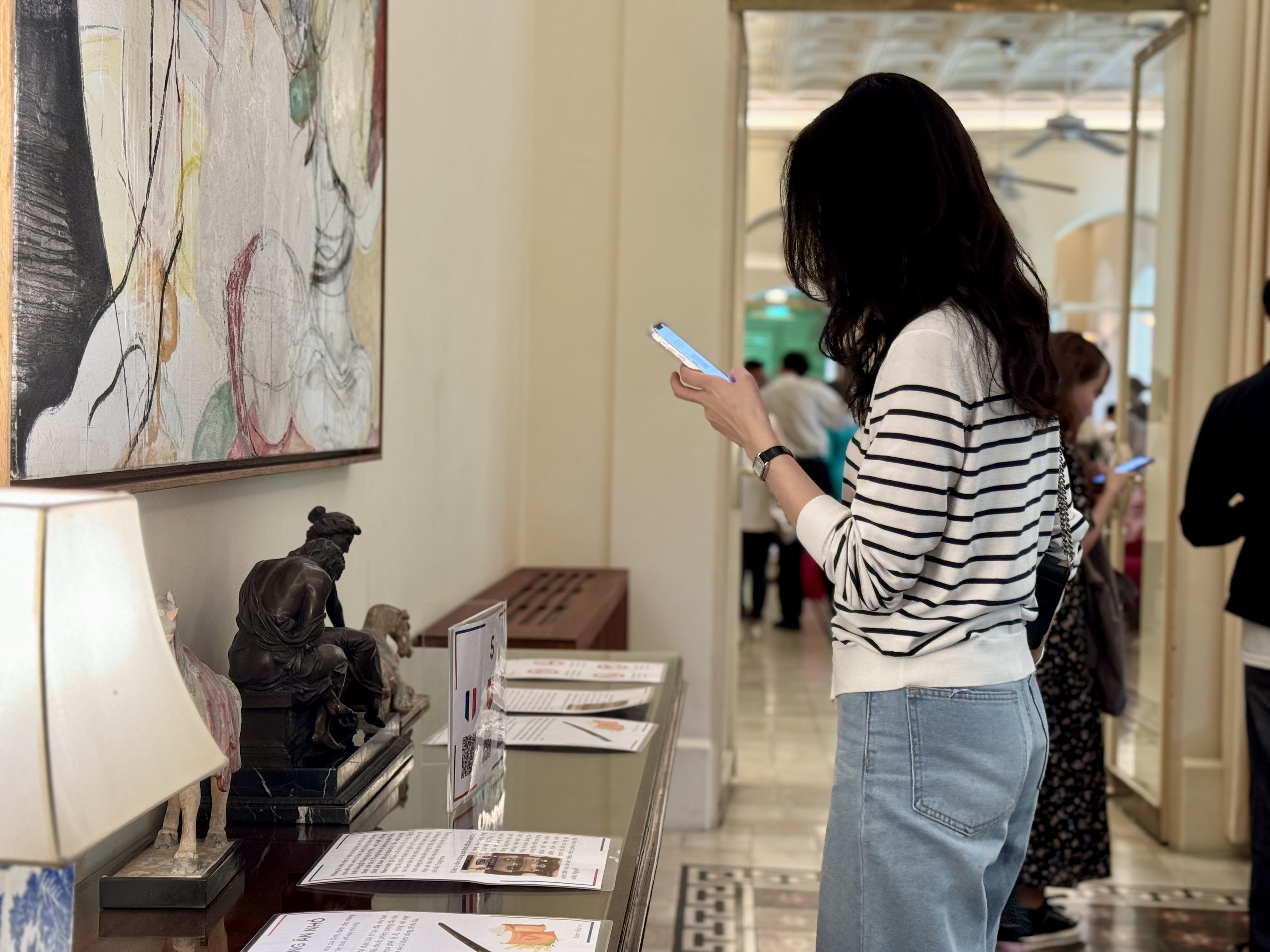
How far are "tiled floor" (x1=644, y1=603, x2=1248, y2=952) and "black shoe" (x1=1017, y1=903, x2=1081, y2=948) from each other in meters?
0.13

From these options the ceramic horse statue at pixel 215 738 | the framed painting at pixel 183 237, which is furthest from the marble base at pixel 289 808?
the framed painting at pixel 183 237

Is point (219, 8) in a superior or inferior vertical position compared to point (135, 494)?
superior

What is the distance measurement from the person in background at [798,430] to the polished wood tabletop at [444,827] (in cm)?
693

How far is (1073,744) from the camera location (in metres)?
3.45

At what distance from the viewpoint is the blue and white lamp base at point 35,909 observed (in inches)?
29.0

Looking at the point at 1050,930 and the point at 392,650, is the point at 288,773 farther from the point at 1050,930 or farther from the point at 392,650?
the point at 1050,930

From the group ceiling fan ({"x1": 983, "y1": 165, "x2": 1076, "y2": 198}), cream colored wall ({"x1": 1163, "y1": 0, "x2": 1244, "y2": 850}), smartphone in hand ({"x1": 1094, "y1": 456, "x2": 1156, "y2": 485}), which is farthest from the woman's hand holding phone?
ceiling fan ({"x1": 983, "y1": 165, "x2": 1076, "y2": 198})

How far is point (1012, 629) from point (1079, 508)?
197cm

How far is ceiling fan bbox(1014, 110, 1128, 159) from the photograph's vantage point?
9.55m

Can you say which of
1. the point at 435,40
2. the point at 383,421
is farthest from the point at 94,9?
the point at 435,40

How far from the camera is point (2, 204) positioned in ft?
3.71

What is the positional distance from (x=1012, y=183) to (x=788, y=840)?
908cm

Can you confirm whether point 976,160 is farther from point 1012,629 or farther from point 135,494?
point 135,494

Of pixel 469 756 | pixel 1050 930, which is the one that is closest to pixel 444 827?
pixel 469 756
